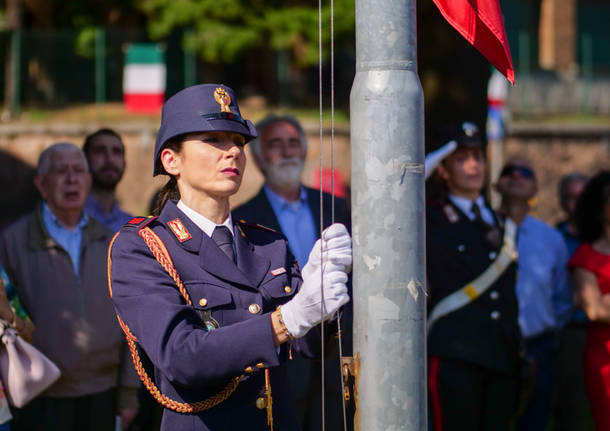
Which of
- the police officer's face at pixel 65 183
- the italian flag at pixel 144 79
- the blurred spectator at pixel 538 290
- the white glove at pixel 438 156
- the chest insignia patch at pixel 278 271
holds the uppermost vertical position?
the italian flag at pixel 144 79

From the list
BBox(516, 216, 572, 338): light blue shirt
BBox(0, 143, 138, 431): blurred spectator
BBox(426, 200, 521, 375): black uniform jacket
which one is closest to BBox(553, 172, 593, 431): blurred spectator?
BBox(516, 216, 572, 338): light blue shirt

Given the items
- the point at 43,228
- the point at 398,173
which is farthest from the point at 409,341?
the point at 43,228

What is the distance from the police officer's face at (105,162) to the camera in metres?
5.63

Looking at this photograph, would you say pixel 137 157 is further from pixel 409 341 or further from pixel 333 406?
pixel 409 341

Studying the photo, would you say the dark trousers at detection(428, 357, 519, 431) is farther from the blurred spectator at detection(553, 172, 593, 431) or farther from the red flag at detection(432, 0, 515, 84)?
the blurred spectator at detection(553, 172, 593, 431)

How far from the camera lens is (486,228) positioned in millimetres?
4992

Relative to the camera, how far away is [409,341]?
244 cm

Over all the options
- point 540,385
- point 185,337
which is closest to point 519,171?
point 540,385

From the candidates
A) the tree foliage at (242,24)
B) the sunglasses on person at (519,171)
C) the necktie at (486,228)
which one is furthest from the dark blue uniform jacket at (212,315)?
the tree foliage at (242,24)

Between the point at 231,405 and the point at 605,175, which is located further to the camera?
the point at 605,175

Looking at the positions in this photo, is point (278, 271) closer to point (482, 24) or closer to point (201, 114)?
point (201, 114)

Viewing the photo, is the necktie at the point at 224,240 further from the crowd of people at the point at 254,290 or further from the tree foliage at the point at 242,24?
the tree foliage at the point at 242,24

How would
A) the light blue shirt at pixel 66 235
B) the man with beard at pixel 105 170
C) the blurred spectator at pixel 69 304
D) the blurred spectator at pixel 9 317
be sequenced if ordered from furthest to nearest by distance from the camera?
1. the man with beard at pixel 105 170
2. the light blue shirt at pixel 66 235
3. the blurred spectator at pixel 69 304
4. the blurred spectator at pixel 9 317

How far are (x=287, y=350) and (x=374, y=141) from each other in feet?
2.68
